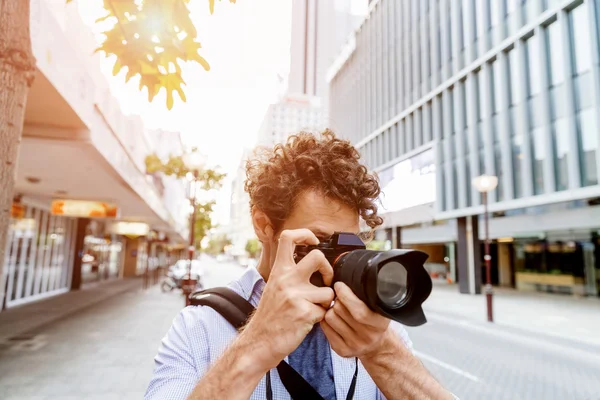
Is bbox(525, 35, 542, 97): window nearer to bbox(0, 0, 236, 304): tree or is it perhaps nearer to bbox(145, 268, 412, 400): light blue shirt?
bbox(0, 0, 236, 304): tree

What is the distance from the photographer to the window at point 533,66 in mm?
16750

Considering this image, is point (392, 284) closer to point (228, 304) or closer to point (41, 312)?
point (228, 304)

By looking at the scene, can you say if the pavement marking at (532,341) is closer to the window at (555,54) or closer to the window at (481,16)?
the window at (555,54)

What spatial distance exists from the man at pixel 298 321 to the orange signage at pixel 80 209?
10.6m

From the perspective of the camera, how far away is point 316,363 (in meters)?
1.38

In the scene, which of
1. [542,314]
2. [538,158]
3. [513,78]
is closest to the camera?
[542,314]

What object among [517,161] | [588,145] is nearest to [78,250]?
[517,161]

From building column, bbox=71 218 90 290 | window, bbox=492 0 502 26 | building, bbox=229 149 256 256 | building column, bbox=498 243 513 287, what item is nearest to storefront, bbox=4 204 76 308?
building column, bbox=71 218 90 290

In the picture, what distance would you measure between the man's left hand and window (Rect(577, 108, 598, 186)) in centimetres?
1663

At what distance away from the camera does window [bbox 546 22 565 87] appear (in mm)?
15703

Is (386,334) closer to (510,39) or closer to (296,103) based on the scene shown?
(510,39)

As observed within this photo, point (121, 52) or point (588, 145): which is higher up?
point (588, 145)

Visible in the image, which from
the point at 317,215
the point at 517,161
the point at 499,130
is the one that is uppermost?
the point at 499,130

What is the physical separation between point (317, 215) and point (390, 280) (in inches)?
16.2
